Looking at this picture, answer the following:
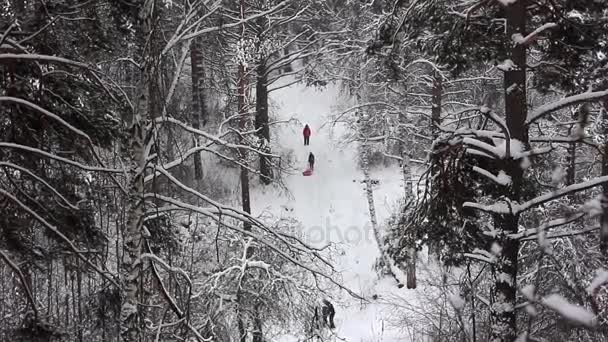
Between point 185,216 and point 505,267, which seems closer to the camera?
point 505,267

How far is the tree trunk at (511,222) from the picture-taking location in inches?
203

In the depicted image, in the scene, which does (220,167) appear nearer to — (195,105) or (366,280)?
(195,105)

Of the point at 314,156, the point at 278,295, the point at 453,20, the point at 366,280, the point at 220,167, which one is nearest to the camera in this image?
the point at 453,20

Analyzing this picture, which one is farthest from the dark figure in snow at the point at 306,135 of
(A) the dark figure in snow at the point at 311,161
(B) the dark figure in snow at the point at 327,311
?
(B) the dark figure in snow at the point at 327,311

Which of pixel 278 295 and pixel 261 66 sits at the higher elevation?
pixel 261 66

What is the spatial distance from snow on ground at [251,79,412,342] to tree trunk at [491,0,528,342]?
8060 mm

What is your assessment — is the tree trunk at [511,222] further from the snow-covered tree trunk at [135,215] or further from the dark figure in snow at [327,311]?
the snow-covered tree trunk at [135,215]

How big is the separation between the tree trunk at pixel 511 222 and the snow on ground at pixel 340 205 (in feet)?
26.4

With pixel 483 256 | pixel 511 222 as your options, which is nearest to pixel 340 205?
pixel 483 256

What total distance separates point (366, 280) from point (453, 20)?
12560 millimetres

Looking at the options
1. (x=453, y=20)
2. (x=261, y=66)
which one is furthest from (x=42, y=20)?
(x=261, y=66)

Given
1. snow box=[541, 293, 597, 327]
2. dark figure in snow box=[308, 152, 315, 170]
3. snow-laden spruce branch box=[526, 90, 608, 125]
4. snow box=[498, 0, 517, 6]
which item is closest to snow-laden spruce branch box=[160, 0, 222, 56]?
snow box=[498, 0, 517, 6]

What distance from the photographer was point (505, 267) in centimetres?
521

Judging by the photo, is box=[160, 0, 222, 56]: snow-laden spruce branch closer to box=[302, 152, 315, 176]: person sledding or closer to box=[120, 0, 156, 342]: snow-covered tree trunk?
box=[120, 0, 156, 342]: snow-covered tree trunk
